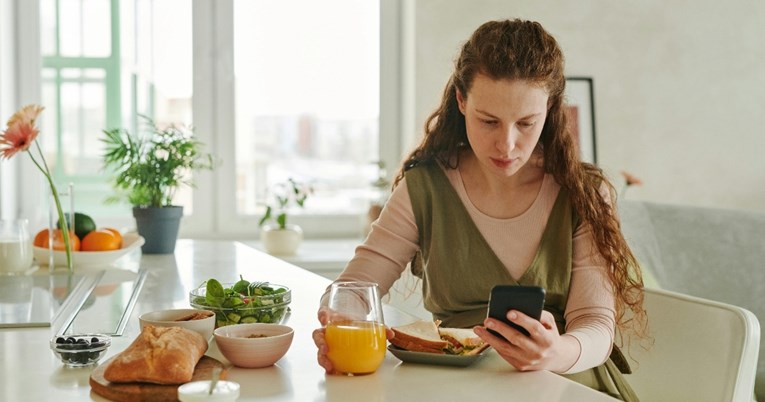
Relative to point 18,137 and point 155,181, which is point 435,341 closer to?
point 18,137

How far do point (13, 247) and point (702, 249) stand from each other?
6.32ft

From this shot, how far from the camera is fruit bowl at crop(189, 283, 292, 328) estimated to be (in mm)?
1414

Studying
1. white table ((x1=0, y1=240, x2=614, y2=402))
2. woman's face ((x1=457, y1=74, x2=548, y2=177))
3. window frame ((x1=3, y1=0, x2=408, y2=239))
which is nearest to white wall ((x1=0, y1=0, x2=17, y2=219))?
window frame ((x1=3, y1=0, x2=408, y2=239))

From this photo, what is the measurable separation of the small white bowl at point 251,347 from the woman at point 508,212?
1.42 ft

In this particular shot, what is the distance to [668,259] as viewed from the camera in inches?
109

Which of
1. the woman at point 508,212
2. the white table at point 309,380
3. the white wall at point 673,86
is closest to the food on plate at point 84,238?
the white table at point 309,380

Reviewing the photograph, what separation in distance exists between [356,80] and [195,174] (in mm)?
804

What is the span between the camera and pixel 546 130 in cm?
178

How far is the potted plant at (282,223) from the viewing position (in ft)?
11.5

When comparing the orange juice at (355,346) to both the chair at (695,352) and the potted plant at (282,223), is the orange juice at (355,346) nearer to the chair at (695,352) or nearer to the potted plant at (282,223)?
the chair at (695,352)

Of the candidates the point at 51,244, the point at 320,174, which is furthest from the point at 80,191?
the point at 51,244

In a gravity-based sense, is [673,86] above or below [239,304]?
above

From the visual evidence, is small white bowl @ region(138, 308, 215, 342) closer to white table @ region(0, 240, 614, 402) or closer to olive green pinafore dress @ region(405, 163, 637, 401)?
white table @ region(0, 240, 614, 402)

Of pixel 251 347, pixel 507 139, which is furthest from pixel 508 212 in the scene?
pixel 251 347
